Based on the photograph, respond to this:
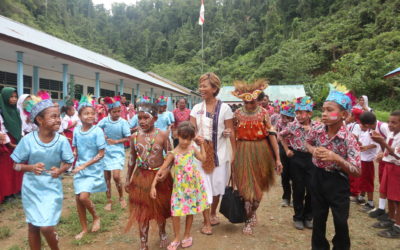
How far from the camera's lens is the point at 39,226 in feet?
8.49

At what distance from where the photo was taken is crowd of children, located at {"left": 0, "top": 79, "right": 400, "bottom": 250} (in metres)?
2.65

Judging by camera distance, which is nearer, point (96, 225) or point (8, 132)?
point (96, 225)

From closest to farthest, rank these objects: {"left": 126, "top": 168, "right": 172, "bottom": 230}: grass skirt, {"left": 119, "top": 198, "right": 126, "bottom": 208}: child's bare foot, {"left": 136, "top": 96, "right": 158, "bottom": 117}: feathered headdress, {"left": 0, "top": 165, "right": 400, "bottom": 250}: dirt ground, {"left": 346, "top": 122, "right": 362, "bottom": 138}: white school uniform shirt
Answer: {"left": 126, "top": 168, "right": 172, "bottom": 230}: grass skirt < {"left": 136, "top": 96, "right": 158, "bottom": 117}: feathered headdress < {"left": 0, "top": 165, "right": 400, "bottom": 250}: dirt ground < {"left": 119, "top": 198, "right": 126, "bottom": 208}: child's bare foot < {"left": 346, "top": 122, "right": 362, "bottom": 138}: white school uniform shirt

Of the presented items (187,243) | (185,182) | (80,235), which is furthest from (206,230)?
(80,235)

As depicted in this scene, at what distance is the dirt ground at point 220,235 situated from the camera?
3438mm

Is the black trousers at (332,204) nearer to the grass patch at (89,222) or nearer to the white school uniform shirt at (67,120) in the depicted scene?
the grass patch at (89,222)

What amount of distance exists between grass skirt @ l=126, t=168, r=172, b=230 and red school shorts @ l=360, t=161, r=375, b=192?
3776 mm

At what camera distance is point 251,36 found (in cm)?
6769

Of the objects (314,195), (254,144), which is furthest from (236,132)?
(314,195)

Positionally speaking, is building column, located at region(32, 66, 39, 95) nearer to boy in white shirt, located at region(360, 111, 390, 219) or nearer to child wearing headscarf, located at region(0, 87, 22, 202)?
child wearing headscarf, located at region(0, 87, 22, 202)

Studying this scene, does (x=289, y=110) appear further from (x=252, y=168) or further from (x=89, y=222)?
(x=89, y=222)

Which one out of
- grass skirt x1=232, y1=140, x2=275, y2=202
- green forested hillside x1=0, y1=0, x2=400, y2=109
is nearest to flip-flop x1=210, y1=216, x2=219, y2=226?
grass skirt x1=232, y1=140, x2=275, y2=202

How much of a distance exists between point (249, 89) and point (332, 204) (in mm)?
1784

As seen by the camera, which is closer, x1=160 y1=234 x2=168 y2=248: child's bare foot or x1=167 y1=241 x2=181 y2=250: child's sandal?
x1=167 y1=241 x2=181 y2=250: child's sandal
